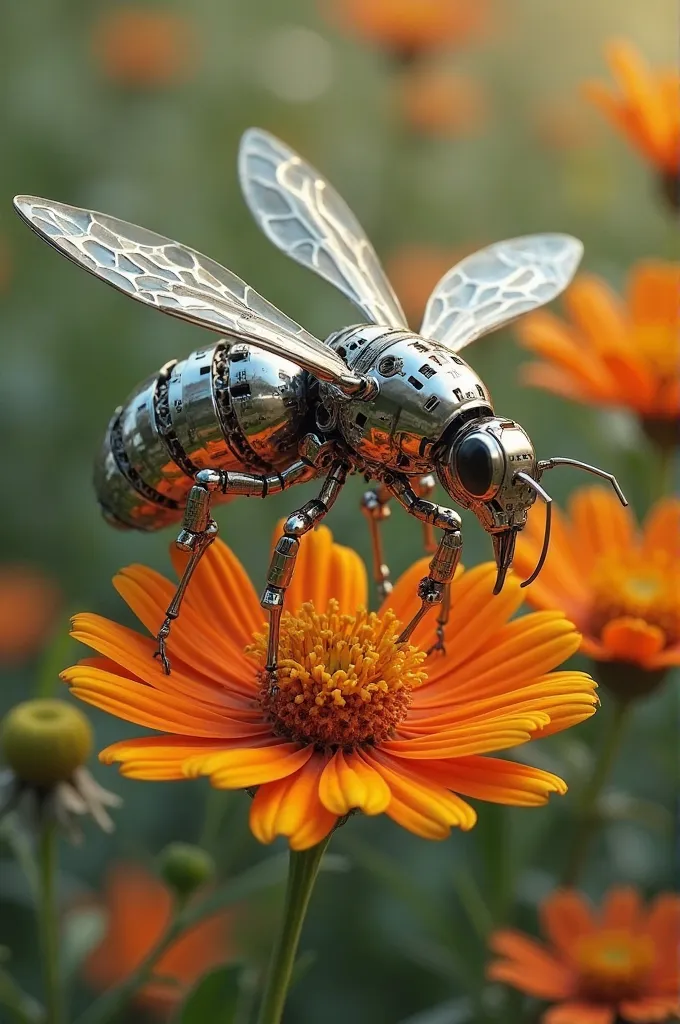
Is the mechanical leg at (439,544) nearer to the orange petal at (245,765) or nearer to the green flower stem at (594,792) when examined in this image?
the orange petal at (245,765)

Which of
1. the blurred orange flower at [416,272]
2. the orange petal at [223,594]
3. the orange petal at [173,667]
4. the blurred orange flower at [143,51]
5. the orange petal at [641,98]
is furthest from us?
the blurred orange flower at [143,51]

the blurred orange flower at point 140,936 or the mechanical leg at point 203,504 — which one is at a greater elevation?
the mechanical leg at point 203,504

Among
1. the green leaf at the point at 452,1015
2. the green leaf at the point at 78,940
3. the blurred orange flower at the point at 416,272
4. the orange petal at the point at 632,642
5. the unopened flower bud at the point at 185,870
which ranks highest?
A: the blurred orange flower at the point at 416,272

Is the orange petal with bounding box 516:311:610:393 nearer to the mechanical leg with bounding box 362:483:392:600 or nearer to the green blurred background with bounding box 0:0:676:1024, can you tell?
the green blurred background with bounding box 0:0:676:1024

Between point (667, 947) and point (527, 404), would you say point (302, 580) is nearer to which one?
point (667, 947)

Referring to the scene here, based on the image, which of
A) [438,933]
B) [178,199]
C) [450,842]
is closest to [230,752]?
[438,933]

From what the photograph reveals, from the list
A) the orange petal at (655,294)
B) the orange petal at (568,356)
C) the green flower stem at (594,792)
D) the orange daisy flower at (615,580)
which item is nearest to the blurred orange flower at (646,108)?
the orange petal at (655,294)

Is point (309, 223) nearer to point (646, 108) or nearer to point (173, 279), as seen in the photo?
point (173, 279)

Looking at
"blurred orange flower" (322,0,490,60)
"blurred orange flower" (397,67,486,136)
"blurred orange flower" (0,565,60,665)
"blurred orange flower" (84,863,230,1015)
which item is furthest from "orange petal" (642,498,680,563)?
"blurred orange flower" (322,0,490,60)
